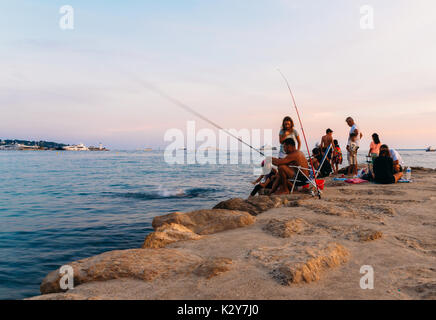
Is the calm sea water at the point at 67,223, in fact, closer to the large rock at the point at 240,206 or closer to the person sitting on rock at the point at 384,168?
the large rock at the point at 240,206

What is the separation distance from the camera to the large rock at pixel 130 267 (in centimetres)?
268

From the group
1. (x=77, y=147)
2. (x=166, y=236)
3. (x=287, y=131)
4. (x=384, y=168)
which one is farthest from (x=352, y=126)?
(x=77, y=147)

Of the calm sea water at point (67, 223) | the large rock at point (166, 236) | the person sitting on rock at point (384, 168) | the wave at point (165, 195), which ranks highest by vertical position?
the person sitting on rock at point (384, 168)

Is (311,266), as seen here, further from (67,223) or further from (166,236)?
(67,223)

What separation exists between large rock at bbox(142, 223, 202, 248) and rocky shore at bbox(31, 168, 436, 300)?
1 centimetres

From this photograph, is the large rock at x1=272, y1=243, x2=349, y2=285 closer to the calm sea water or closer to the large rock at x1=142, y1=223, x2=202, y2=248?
the large rock at x1=142, y1=223, x2=202, y2=248

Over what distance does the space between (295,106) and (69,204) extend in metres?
8.42

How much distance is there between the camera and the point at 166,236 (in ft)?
12.8

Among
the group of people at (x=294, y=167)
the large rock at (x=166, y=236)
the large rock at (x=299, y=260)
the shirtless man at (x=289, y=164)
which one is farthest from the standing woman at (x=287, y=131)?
the large rock at (x=299, y=260)

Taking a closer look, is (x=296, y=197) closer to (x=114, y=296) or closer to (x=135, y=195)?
(x=114, y=296)

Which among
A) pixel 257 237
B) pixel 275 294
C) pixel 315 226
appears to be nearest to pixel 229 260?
pixel 275 294

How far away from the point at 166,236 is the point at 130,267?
3.84 feet

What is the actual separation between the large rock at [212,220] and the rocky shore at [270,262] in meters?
0.02

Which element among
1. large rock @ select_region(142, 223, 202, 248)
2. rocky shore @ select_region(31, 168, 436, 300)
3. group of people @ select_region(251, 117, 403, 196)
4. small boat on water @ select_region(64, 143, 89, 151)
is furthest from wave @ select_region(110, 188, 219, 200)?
small boat on water @ select_region(64, 143, 89, 151)
